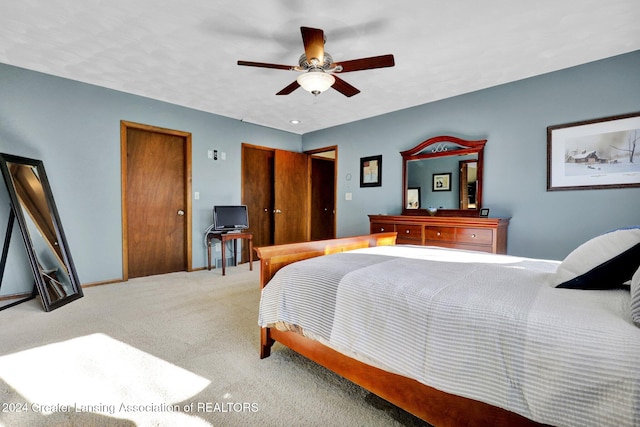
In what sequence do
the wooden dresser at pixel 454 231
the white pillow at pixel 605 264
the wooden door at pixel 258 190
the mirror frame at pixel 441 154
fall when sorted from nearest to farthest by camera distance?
the white pillow at pixel 605 264 → the wooden dresser at pixel 454 231 → the mirror frame at pixel 441 154 → the wooden door at pixel 258 190

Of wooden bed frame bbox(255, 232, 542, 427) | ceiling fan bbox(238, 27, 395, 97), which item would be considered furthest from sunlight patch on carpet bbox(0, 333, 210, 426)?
ceiling fan bbox(238, 27, 395, 97)

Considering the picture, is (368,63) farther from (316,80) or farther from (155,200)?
(155,200)

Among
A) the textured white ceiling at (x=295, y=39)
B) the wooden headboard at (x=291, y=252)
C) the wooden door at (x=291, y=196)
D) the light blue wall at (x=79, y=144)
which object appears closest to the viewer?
the wooden headboard at (x=291, y=252)

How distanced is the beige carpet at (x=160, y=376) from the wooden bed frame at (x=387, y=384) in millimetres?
167

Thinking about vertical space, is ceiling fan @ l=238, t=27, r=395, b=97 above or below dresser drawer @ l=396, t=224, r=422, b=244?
above

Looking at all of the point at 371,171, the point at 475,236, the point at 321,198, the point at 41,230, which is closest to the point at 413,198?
the point at 371,171

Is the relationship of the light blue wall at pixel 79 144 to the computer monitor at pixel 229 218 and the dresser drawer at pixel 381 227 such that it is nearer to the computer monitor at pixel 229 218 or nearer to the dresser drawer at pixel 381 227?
the computer monitor at pixel 229 218

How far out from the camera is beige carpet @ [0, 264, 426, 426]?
1420mm

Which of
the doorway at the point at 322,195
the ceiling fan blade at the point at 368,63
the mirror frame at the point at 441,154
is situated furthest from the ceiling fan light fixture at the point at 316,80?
the doorway at the point at 322,195

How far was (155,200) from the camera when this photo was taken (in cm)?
416

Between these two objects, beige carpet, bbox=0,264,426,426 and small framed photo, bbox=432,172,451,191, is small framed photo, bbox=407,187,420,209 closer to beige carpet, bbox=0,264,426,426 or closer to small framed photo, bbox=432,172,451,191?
small framed photo, bbox=432,172,451,191

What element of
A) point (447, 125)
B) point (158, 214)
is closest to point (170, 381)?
point (158, 214)

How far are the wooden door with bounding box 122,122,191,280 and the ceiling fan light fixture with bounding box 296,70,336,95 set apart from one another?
2.69m

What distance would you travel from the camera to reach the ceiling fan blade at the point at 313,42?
1.99m
